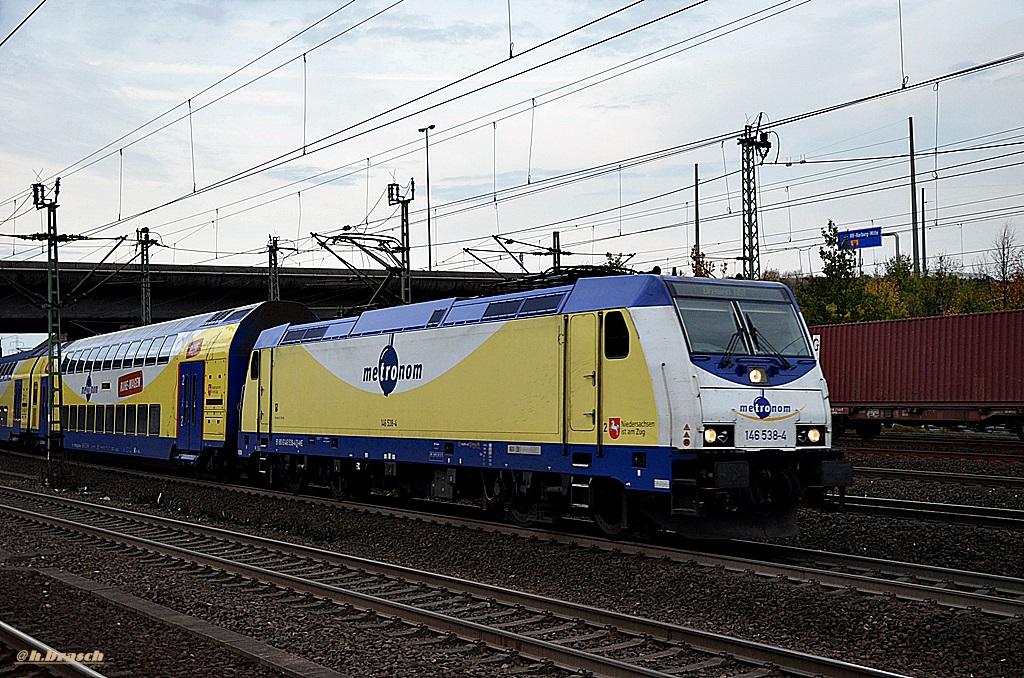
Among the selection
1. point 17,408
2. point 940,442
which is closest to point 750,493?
point 940,442

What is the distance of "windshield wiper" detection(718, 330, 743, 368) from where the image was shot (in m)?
13.0

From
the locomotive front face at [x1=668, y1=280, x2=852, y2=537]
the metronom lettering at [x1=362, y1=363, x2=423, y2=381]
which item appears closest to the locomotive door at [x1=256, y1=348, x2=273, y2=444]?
the metronom lettering at [x1=362, y1=363, x2=423, y2=381]

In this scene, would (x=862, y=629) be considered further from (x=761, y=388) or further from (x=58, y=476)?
(x=58, y=476)

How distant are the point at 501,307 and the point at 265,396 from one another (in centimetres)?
899

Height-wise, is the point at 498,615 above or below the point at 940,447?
below

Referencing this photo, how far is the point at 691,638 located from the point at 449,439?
843 cm

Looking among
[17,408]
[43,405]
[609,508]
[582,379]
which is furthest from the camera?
[17,408]

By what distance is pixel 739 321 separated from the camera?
44.8 feet

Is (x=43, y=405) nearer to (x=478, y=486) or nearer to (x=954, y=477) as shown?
(x=478, y=486)

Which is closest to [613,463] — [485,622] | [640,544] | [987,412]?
[640,544]

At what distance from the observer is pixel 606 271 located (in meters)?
15.1

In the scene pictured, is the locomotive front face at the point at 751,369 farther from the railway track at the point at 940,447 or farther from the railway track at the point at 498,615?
the railway track at the point at 940,447

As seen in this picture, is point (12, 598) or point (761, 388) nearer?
point (12, 598)

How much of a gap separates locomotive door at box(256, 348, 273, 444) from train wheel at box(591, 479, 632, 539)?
10.5 meters
